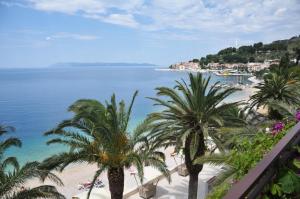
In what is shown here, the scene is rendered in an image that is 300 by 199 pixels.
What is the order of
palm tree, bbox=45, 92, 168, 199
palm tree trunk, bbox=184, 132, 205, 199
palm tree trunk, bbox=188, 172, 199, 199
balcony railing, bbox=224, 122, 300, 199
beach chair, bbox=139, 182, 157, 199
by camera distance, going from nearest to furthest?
1. balcony railing, bbox=224, 122, 300, 199
2. palm tree, bbox=45, 92, 168, 199
3. palm tree trunk, bbox=184, 132, 205, 199
4. palm tree trunk, bbox=188, 172, 199, 199
5. beach chair, bbox=139, 182, 157, 199

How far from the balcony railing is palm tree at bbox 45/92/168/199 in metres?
9.87

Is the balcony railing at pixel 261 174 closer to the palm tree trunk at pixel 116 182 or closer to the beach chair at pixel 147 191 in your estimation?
the palm tree trunk at pixel 116 182

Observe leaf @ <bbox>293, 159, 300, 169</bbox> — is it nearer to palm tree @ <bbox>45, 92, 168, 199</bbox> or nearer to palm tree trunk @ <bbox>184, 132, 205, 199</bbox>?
palm tree @ <bbox>45, 92, 168, 199</bbox>

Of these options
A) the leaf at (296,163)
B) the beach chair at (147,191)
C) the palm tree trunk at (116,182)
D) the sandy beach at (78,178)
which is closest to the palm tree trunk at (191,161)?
the palm tree trunk at (116,182)

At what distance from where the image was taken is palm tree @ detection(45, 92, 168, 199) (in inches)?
495

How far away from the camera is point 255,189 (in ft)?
6.79

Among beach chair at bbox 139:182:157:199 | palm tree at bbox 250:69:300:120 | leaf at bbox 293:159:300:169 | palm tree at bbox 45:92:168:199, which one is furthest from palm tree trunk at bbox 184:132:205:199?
leaf at bbox 293:159:300:169

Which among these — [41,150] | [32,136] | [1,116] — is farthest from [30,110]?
[41,150]

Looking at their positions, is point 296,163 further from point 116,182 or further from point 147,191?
point 147,191

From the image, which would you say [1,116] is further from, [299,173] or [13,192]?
[299,173]

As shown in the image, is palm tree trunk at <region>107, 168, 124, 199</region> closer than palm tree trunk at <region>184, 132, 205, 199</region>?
Yes

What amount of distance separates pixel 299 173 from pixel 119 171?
10.6 m

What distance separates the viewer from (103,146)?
12922 millimetres

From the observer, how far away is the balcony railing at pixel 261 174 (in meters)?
1.74
